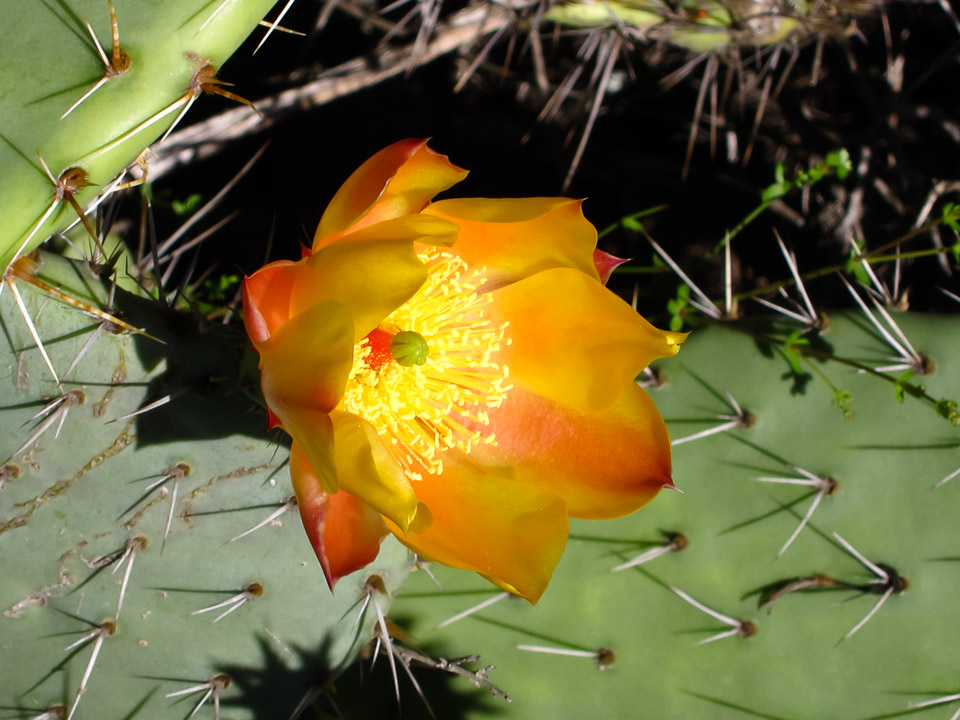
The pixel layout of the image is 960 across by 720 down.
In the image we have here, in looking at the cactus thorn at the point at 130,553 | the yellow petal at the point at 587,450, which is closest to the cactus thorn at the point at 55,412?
the cactus thorn at the point at 130,553

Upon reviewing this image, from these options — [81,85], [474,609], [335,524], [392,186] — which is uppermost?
→ [81,85]

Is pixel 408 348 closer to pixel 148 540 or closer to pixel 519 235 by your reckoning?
pixel 519 235

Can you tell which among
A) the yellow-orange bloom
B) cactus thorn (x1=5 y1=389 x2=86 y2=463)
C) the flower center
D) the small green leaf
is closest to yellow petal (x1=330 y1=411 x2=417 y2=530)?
the yellow-orange bloom

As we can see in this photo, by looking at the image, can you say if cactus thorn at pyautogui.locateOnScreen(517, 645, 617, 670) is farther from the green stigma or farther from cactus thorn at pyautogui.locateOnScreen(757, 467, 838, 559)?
the green stigma

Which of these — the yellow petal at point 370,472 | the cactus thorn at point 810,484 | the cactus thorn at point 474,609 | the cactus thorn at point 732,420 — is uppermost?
the yellow petal at point 370,472

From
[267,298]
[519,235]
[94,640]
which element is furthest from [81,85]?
[94,640]

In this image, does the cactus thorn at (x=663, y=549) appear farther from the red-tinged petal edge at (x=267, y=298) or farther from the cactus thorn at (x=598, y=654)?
the red-tinged petal edge at (x=267, y=298)

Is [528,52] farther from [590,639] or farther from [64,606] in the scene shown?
[64,606]
